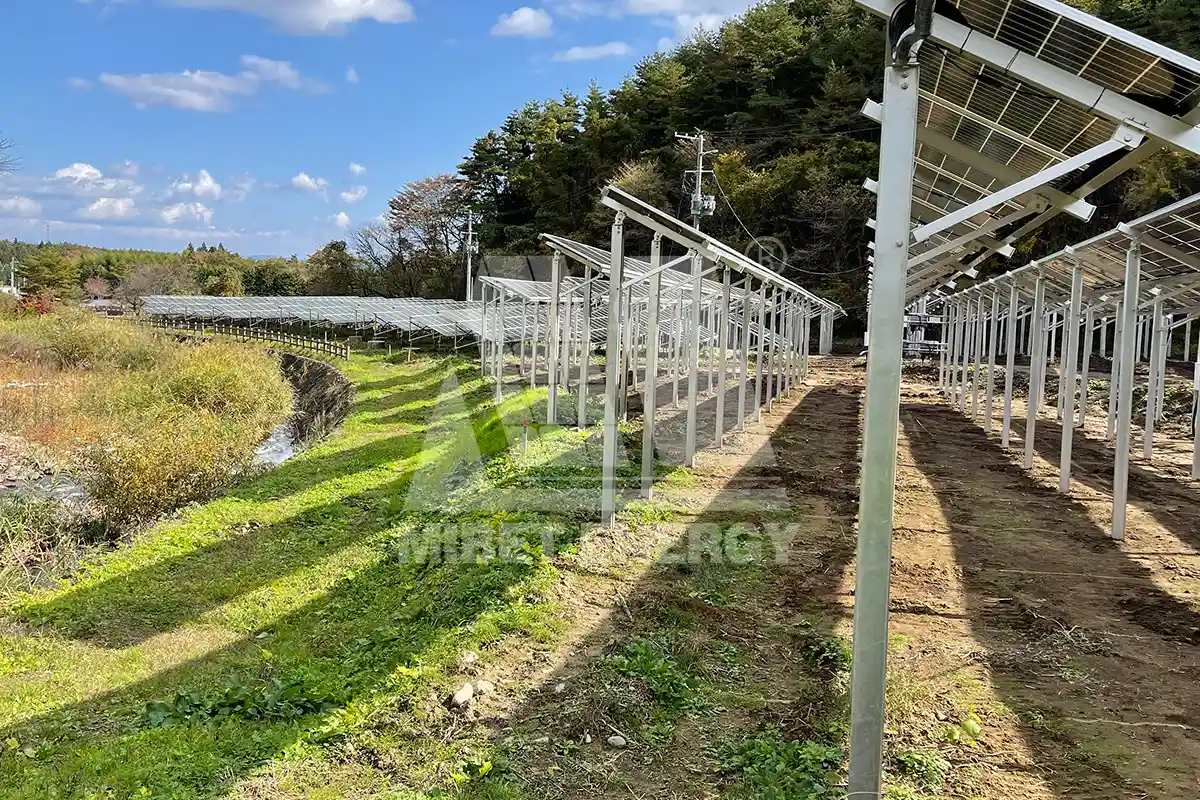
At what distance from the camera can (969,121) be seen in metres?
6.22

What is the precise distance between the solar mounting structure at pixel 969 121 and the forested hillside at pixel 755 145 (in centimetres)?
2692

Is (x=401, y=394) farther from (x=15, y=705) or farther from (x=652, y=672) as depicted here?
(x=652, y=672)

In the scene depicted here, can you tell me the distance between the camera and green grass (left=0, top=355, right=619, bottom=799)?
14.2ft

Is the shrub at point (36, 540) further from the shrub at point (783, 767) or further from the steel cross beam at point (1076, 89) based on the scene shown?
the steel cross beam at point (1076, 89)

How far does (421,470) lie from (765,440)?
17.4 feet

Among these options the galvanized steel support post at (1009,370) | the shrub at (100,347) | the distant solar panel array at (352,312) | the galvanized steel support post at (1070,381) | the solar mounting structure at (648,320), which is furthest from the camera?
the distant solar panel array at (352,312)

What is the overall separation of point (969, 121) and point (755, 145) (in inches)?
1655

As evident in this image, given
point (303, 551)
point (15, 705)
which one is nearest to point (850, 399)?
point (303, 551)

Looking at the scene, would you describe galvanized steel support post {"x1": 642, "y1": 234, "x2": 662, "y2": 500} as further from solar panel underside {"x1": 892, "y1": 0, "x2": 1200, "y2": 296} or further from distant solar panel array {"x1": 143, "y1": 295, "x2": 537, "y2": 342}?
distant solar panel array {"x1": 143, "y1": 295, "x2": 537, "y2": 342}

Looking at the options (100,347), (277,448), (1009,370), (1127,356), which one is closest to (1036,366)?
(1009,370)

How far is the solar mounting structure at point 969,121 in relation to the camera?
125 inches

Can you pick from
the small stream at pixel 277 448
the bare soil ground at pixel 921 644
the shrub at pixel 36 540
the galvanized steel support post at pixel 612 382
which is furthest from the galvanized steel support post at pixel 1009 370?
the shrub at pixel 36 540

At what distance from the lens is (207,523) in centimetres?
1009

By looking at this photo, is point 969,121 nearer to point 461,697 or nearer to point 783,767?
point 783,767
